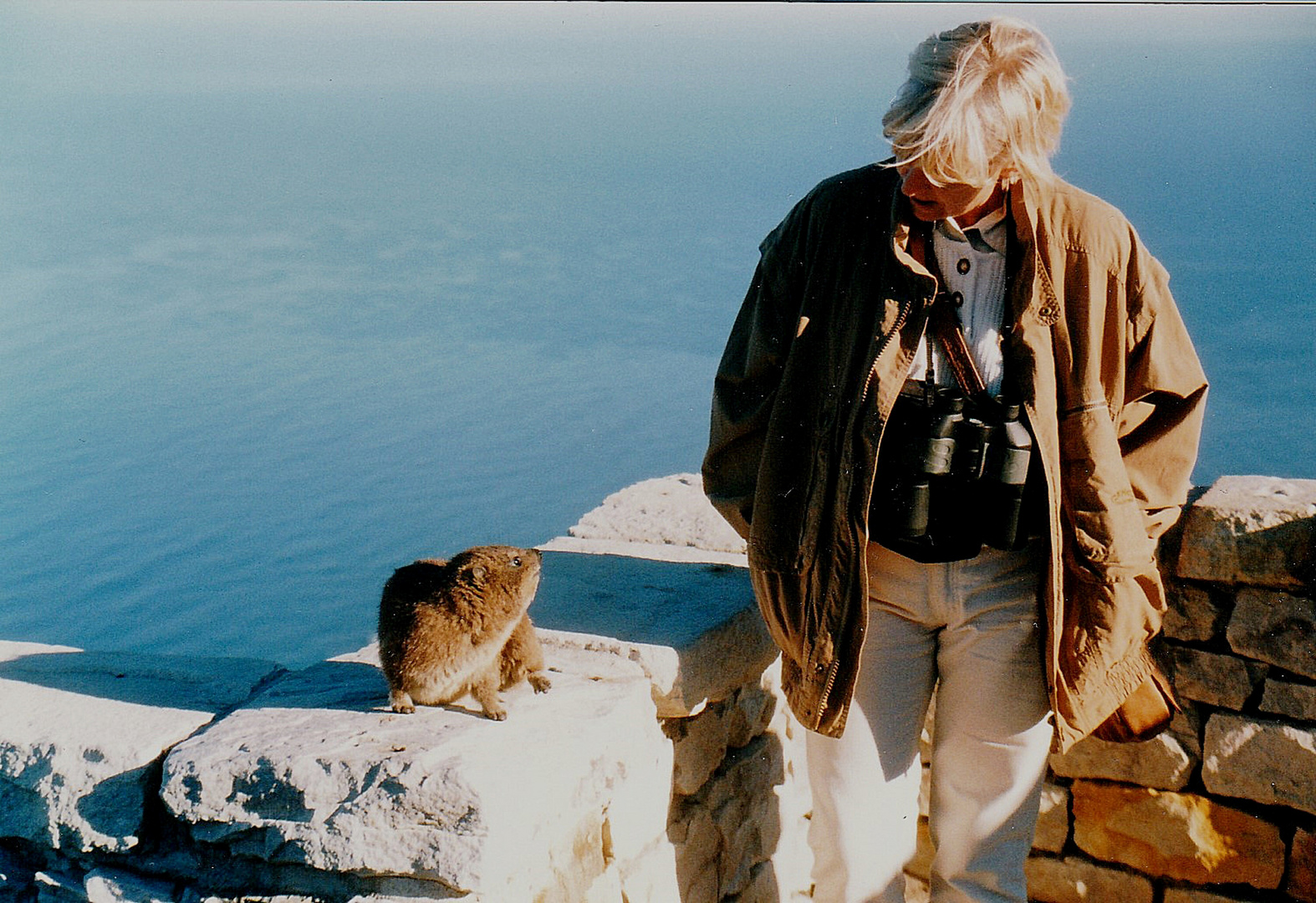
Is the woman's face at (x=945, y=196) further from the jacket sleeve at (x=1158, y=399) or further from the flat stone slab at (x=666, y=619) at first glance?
the flat stone slab at (x=666, y=619)

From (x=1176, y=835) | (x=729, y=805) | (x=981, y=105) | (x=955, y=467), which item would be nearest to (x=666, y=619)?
(x=729, y=805)

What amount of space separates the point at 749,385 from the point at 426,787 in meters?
1.00

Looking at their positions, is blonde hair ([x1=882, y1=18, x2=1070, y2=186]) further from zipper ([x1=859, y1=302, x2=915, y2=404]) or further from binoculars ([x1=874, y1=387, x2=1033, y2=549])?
binoculars ([x1=874, y1=387, x2=1033, y2=549])

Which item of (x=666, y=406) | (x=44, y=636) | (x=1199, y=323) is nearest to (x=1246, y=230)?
(x=1199, y=323)

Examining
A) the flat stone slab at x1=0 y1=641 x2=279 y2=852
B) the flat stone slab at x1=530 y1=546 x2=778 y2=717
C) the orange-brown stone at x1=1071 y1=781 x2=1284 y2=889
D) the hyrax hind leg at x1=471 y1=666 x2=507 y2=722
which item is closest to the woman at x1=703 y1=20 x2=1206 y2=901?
the flat stone slab at x1=530 y1=546 x2=778 y2=717

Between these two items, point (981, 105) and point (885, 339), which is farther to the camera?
point (885, 339)

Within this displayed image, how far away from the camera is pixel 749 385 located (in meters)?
2.21

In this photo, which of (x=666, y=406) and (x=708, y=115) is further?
(x=708, y=115)

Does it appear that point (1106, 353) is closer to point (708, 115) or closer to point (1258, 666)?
point (1258, 666)

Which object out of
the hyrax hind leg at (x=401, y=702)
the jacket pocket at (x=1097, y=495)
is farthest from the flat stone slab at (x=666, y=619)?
the jacket pocket at (x=1097, y=495)

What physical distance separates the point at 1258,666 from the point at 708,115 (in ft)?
96.4

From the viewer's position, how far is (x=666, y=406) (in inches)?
838

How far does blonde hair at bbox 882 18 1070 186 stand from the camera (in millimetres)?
1790

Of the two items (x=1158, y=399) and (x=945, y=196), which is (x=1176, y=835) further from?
(x=945, y=196)
